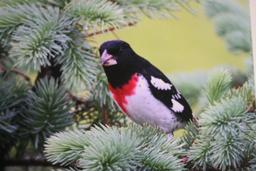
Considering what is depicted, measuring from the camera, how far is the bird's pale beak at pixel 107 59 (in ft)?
2.15

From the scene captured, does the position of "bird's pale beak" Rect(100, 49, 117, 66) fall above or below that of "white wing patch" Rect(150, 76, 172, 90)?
above

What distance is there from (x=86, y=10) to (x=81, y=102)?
15 cm

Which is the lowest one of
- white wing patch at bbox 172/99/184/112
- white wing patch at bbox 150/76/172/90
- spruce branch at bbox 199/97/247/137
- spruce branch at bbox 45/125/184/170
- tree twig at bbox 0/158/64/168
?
tree twig at bbox 0/158/64/168

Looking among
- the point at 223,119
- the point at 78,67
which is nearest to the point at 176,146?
the point at 223,119

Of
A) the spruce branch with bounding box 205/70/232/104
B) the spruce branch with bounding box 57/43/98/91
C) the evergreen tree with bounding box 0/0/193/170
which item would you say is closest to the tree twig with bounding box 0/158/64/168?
the evergreen tree with bounding box 0/0/193/170

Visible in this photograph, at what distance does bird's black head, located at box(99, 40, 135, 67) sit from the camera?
659 mm

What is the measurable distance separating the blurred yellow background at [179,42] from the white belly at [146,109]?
21cm

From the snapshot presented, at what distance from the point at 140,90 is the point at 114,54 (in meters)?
0.05

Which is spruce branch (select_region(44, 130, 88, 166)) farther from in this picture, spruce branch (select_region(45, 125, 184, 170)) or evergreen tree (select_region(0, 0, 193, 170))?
evergreen tree (select_region(0, 0, 193, 170))

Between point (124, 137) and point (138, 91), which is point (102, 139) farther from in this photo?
point (138, 91)

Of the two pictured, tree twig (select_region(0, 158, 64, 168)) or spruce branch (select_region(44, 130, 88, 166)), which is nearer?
spruce branch (select_region(44, 130, 88, 166))

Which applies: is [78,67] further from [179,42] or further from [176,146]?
[179,42]

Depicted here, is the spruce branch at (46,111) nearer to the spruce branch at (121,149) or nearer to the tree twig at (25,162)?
the tree twig at (25,162)

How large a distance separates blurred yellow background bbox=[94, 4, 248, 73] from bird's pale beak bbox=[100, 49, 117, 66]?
0.72 ft
